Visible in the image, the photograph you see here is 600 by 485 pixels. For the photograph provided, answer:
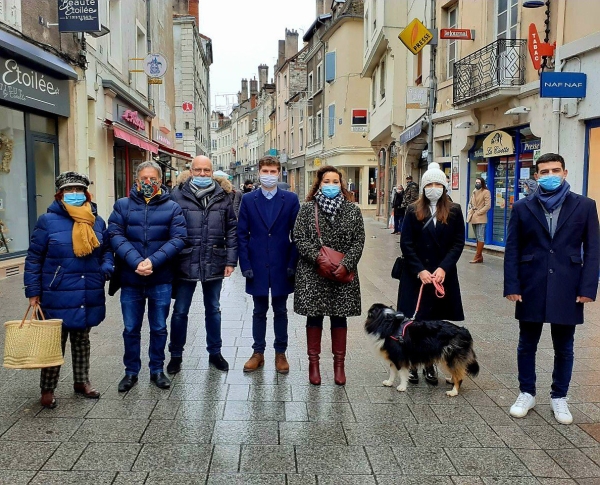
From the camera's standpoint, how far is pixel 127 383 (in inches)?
194

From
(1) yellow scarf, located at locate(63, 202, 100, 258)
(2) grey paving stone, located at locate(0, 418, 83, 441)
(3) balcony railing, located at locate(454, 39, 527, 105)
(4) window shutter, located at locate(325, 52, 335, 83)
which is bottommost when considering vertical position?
(2) grey paving stone, located at locate(0, 418, 83, 441)

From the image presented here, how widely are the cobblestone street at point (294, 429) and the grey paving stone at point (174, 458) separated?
0.04 feet

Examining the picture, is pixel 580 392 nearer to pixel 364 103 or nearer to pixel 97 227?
pixel 97 227

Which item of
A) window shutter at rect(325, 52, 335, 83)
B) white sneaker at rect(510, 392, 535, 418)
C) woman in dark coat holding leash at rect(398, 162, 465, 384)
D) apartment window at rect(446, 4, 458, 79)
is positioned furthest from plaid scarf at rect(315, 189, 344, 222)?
window shutter at rect(325, 52, 335, 83)

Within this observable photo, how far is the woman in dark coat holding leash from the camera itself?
16.6ft

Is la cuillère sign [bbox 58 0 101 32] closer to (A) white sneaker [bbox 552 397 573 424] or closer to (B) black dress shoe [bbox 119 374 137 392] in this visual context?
(B) black dress shoe [bbox 119 374 137 392]

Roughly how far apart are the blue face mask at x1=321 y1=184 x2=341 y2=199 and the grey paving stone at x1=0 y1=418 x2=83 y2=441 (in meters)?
2.64

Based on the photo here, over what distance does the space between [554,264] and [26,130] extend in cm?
1068

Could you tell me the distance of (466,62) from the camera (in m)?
15.1

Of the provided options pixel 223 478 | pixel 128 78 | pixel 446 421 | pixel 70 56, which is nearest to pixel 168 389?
pixel 223 478

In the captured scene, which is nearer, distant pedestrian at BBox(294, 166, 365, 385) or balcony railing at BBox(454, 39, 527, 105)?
distant pedestrian at BBox(294, 166, 365, 385)

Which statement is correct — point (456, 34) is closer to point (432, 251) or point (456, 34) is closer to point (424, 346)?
point (432, 251)

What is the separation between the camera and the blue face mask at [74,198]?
15.0 feet

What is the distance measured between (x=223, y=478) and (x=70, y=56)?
38.9 feet
